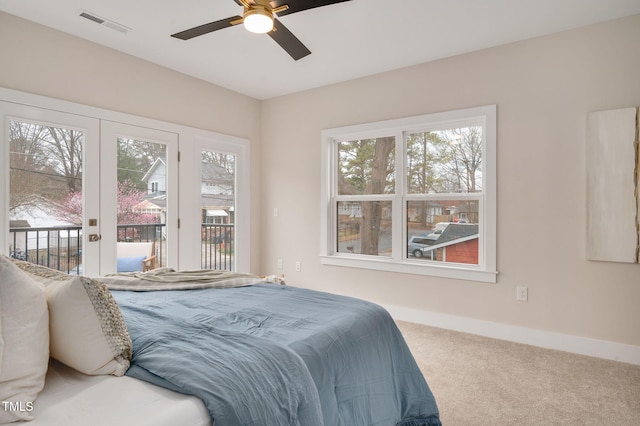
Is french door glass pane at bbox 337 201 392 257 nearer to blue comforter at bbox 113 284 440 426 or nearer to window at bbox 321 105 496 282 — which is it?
window at bbox 321 105 496 282

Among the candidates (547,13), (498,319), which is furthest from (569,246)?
(547,13)

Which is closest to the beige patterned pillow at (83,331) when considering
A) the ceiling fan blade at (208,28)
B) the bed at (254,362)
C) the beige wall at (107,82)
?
the bed at (254,362)

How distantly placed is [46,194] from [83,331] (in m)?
2.48

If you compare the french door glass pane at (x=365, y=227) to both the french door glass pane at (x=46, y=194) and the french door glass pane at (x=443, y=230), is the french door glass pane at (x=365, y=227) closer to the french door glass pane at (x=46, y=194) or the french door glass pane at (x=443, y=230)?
the french door glass pane at (x=443, y=230)

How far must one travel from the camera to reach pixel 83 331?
1.15 m

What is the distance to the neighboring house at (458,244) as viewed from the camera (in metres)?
3.54

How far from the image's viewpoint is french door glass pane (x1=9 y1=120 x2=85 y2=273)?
2.87m

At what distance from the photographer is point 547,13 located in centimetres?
276

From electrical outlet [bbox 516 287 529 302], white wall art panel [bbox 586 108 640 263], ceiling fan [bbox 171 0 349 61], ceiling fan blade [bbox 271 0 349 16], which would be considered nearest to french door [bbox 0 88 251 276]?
ceiling fan [bbox 171 0 349 61]

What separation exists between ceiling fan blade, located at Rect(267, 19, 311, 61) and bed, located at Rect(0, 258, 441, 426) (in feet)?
5.39

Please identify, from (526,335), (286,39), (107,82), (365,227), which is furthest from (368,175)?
(107,82)

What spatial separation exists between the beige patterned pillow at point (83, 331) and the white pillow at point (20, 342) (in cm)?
4

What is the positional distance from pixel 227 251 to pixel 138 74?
7.23 ft

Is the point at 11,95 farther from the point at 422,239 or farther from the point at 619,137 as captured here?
the point at 619,137
